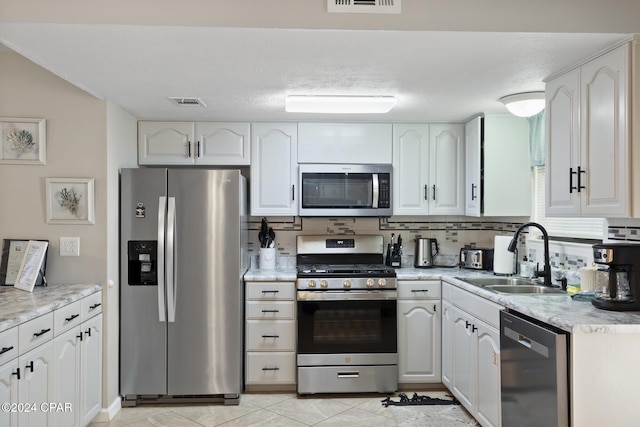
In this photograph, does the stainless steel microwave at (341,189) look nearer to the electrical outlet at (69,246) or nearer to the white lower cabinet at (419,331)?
the white lower cabinet at (419,331)

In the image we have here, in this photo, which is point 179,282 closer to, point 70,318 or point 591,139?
point 70,318

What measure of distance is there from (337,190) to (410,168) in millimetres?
641

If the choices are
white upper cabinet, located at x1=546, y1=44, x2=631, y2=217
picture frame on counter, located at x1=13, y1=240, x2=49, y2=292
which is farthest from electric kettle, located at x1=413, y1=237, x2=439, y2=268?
picture frame on counter, located at x1=13, y1=240, x2=49, y2=292

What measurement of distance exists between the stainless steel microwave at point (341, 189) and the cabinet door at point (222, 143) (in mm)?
492

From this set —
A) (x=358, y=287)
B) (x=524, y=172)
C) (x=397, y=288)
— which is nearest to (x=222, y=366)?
(x=358, y=287)

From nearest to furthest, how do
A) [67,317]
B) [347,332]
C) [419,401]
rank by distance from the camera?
[67,317]
[419,401]
[347,332]

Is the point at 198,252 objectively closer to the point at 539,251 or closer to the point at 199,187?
the point at 199,187

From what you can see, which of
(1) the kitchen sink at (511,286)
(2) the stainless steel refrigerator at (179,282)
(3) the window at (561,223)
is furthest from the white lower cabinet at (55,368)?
(3) the window at (561,223)

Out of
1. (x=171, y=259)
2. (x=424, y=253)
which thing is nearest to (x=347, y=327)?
(x=424, y=253)

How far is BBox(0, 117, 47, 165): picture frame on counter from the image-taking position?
3037 millimetres

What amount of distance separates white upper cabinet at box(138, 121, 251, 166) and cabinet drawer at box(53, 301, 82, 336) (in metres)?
1.44

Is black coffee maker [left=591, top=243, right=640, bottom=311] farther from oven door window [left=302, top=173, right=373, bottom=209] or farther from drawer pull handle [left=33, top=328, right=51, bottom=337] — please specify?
drawer pull handle [left=33, top=328, right=51, bottom=337]

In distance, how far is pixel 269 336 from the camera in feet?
12.0

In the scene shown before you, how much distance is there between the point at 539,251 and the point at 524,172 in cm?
61
